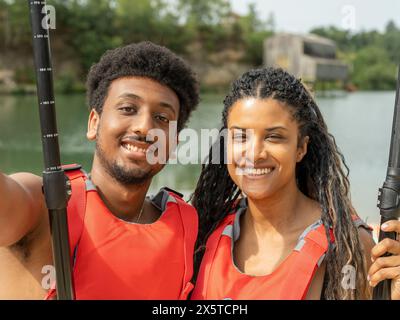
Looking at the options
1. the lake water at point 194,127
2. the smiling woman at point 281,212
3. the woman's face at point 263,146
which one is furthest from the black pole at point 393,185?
the lake water at point 194,127

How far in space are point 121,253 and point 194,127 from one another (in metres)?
18.3

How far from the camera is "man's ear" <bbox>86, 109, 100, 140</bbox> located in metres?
2.30

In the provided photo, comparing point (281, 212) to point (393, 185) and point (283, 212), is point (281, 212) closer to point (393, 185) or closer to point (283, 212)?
point (283, 212)

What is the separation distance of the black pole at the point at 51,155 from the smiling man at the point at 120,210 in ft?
0.64

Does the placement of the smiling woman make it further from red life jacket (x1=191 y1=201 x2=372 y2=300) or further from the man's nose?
the man's nose

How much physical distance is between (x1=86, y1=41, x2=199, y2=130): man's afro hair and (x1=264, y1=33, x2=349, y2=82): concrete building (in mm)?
42694

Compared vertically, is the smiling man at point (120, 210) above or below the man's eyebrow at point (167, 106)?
below

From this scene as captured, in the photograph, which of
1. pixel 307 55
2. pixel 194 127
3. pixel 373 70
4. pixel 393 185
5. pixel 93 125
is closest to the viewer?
pixel 393 185

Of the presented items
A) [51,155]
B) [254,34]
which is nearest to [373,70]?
[254,34]

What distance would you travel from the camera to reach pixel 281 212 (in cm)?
220

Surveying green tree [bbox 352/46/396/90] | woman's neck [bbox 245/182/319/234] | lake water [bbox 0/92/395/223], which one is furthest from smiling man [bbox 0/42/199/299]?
green tree [bbox 352/46/396/90]

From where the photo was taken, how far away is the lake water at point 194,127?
13786 mm

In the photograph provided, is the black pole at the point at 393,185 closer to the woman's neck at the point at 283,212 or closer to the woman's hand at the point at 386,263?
the woman's hand at the point at 386,263
